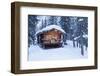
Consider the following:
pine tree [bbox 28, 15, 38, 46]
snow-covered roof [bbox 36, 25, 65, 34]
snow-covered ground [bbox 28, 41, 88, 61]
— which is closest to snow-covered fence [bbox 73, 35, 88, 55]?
snow-covered ground [bbox 28, 41, 88, 61]

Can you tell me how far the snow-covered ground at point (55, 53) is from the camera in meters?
1.69

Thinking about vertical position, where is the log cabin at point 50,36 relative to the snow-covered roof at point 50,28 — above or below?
below

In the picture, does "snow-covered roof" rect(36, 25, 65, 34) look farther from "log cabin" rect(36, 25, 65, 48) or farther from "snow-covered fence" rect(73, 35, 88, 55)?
"snow-covered fence" rect(73, 35, 88, 55)

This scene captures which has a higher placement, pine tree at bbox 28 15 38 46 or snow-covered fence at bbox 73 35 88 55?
pine tree at bbox 28 15 38 46

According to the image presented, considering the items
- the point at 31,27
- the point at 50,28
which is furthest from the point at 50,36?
the point at 31,27

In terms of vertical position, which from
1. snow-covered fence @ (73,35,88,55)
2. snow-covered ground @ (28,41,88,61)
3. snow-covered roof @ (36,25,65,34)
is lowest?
snow-covered ground @ (28,41,88,61)

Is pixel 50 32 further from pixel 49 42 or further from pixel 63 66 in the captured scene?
pixel 63 66

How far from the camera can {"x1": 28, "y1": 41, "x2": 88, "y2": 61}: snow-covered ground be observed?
1.69 metres

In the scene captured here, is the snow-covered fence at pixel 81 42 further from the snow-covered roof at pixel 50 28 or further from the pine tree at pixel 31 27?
the pine tree at pixel 31 27

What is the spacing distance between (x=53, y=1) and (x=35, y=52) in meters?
0.40

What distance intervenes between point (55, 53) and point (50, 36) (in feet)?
0.43

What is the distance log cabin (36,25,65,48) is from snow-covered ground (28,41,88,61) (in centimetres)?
4

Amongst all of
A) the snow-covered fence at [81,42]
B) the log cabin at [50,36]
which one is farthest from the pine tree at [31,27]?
the snow-covered fence at [81,42]

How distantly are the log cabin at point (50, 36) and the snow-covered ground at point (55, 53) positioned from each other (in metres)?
0.04
